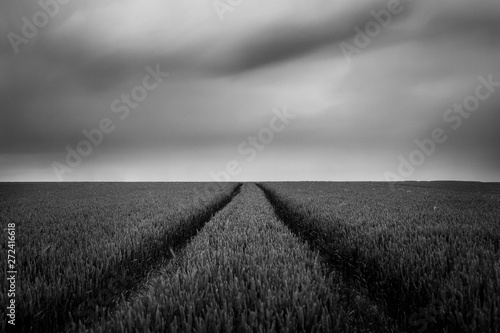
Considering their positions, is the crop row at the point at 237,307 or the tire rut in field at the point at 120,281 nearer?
the crop row at the point at 237,307

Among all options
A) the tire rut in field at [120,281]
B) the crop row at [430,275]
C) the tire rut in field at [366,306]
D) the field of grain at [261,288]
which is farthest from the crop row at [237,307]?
the crop row at [430,275]

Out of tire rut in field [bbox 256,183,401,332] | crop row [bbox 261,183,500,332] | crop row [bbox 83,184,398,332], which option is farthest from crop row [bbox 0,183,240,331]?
crop row [bbox 261,183,500,332]

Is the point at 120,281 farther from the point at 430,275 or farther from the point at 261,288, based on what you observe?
the point at 430,275

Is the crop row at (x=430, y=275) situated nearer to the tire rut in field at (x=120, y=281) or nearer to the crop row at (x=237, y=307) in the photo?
the crop row at (x=237, y=307)

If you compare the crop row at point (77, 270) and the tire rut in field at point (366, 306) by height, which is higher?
the crop row at point (77, 270)

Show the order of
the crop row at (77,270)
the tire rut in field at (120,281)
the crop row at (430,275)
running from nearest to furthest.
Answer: the crop row at (430,275), the crop row at (77,270), the tire rut in field at (120,281)

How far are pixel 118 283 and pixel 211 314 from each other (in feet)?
10.5

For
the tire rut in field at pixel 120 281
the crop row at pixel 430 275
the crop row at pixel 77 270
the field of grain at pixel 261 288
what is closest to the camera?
the field of grain at pixel 261 288

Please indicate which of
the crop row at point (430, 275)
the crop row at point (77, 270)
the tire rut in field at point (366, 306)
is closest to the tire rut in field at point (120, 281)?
the crop row at point (77, 270)

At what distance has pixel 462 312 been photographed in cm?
273

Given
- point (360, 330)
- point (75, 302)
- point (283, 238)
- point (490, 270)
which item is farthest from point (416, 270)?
point (75, 302)

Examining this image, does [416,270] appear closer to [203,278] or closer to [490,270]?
[490,270]

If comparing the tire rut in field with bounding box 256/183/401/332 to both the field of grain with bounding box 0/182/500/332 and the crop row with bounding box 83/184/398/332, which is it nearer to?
the field of grain with bounding box 0/182/500/332

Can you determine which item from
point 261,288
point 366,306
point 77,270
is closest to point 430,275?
point 366,306
